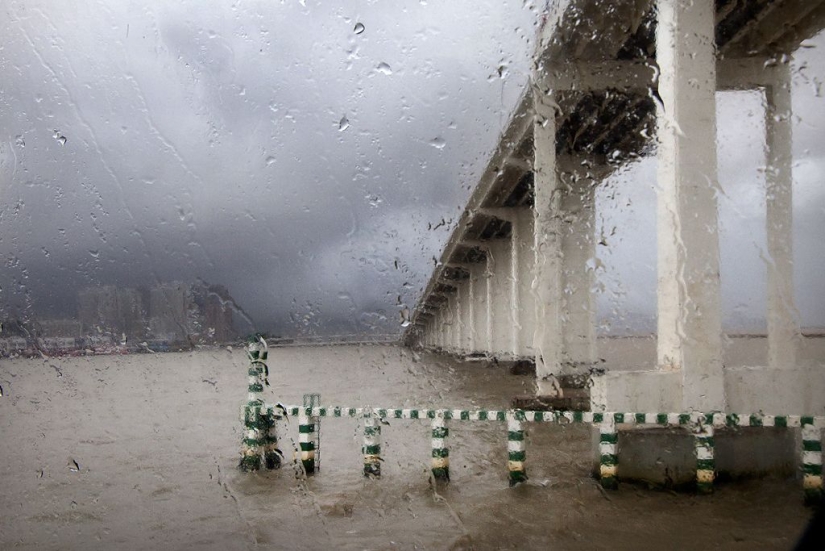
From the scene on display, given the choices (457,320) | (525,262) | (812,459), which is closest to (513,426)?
(812,459)

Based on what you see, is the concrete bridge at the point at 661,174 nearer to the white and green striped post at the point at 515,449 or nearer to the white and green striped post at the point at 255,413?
the white and green striped post at the point at 515,449

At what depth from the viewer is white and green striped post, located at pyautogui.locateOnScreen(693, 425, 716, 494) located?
7395 mm

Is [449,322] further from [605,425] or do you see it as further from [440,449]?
[605,425]

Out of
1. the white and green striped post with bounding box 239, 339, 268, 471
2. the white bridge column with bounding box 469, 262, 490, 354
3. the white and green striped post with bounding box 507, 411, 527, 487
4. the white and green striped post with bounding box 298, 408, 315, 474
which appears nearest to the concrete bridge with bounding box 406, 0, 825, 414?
the white and green striped post with bounding box 507, 411, 527, 487

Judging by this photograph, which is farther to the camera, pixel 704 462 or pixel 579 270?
pixel 579 270

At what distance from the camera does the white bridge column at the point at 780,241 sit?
11016 millimetres

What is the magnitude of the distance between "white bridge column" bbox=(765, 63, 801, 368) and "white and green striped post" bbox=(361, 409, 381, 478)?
20.2 ft

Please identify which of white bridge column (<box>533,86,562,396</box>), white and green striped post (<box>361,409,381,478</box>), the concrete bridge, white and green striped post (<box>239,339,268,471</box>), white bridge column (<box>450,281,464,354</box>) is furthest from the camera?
white bridge column (<box>450,281,464,354</box>)

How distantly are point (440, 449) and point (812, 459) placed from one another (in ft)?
12.5

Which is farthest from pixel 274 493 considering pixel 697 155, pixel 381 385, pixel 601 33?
pixel 381 385

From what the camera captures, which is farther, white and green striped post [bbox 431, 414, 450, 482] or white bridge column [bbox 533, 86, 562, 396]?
white bridge column [bbox 533, 86, 562, 396]

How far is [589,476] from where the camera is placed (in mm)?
8719

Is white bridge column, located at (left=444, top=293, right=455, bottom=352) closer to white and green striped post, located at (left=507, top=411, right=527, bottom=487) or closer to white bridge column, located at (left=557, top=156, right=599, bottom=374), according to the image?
white bridge column, located at (left=557, top=156, right=599, bottom=374)

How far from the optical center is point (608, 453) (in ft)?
25.3
